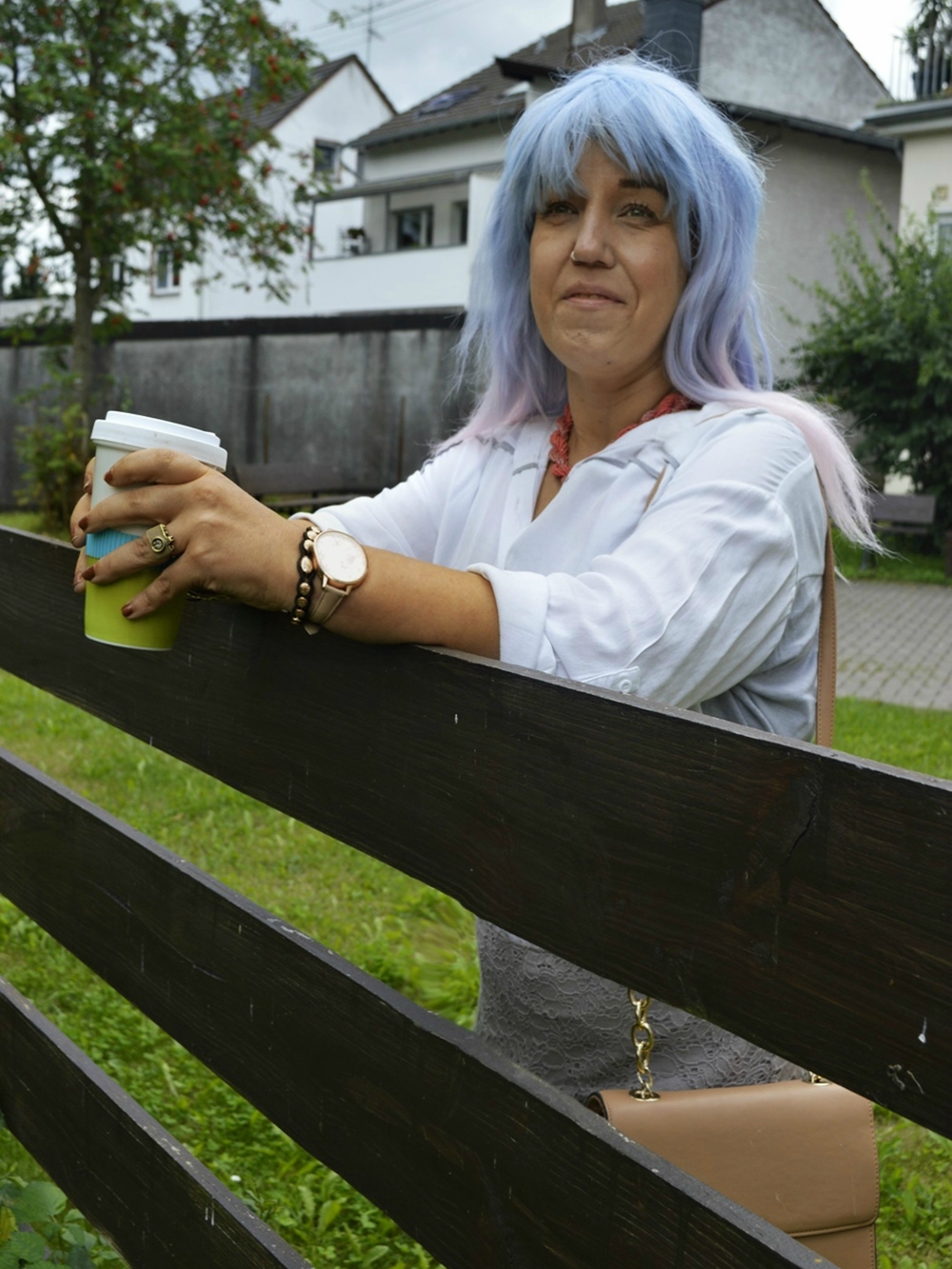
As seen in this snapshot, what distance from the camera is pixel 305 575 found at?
1315mm

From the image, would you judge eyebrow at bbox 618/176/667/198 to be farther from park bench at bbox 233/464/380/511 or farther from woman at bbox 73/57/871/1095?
park bench at bbox 233/464/380/511

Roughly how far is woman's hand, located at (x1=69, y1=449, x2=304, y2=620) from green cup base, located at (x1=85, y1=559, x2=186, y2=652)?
4cm

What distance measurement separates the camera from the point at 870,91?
1130 inches

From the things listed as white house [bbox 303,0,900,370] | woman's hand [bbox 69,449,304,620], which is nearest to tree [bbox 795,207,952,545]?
white house [bbox 303,0,900,370]

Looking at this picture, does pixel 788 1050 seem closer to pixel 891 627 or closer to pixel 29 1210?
pixel 29 1210

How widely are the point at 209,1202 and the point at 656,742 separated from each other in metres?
0.88

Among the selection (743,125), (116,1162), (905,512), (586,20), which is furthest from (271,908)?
(743,125)

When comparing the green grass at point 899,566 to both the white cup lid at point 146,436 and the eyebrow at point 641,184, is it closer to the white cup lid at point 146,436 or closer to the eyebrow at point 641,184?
the eyebrow at point 641,184

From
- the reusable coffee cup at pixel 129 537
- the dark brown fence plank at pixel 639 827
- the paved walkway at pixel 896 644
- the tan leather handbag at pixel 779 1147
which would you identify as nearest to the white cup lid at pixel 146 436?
the reusable coffee cup at pixel 129 537

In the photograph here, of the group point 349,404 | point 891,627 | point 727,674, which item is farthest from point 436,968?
point 349,404

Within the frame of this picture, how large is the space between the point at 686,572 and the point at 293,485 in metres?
12.6

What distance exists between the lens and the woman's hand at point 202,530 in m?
1.30

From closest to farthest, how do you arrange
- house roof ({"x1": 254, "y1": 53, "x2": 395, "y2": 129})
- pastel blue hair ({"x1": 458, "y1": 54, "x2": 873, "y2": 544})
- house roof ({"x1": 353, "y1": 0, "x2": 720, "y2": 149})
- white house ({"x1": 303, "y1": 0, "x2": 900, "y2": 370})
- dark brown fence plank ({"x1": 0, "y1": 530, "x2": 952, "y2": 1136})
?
dark brown fence plank ({"x1": 0, "y1": 530, "x2": 952, "y2": 1136}) < pastel blue hair ({"x1": 458, "y1": 54, "x2": 873, "y2": 544}) < white house ({"x1": 303, "y1": 0, "x2": 900, "y2": 370}) < house roof ({"x1": 353, "y1": 0, "x2": 720, "y2": 149}) < house roof ({"x1": 254, "y1": 53, "x2": 395, "y2": 129})

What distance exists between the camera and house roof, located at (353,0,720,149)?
94.0ft
